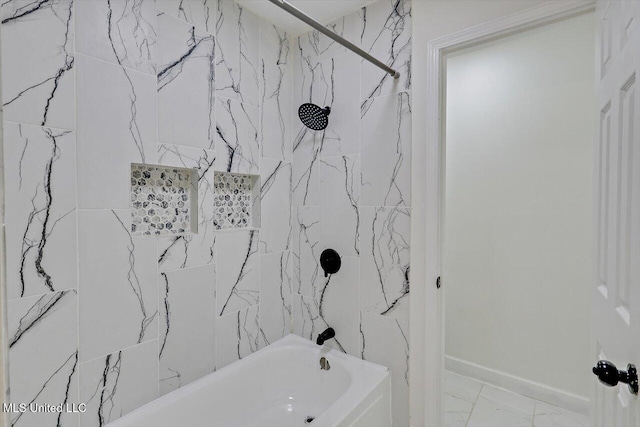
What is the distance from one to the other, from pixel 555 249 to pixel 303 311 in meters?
1.81

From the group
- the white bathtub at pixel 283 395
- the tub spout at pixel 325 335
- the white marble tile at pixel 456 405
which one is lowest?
the white marble tile at pixel 456 405

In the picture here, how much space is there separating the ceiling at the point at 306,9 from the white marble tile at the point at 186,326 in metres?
1.53

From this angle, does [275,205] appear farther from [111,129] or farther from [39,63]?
[39,63]

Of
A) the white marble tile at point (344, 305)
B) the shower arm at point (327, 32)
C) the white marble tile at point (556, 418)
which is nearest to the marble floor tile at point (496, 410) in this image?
the white marble tile at point (556, 418)

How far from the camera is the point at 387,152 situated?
1.80m

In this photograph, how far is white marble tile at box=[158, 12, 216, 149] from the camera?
1.53 meters

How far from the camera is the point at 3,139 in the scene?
1.09m

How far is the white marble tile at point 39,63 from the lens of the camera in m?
1.10

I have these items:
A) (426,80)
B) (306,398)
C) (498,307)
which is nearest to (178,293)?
(306,398)

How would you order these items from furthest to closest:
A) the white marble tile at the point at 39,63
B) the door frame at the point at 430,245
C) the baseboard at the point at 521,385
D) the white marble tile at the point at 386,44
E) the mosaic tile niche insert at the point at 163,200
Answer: the baseboard at the point at 521,385 → the white marble tile at the point at 386,44 → the door frame at the point at 430,245 → the mosaic tile niche insert at the point at 163,200 → the white marble tile at the point at 39,63

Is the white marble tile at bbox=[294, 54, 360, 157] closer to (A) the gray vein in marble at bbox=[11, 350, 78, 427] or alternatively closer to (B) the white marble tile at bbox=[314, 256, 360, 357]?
(B) the white marble tile at bbox=[314, 256, 360, 357]

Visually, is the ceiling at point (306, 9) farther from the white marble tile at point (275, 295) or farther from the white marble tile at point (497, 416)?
the white marble tile at point (497, 416)

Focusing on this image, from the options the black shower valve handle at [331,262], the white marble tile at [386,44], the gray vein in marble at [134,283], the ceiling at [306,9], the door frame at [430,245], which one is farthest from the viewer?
the black shower valve handle at [331,262]

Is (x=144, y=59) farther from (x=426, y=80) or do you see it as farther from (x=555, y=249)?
(x=555, y=249)
